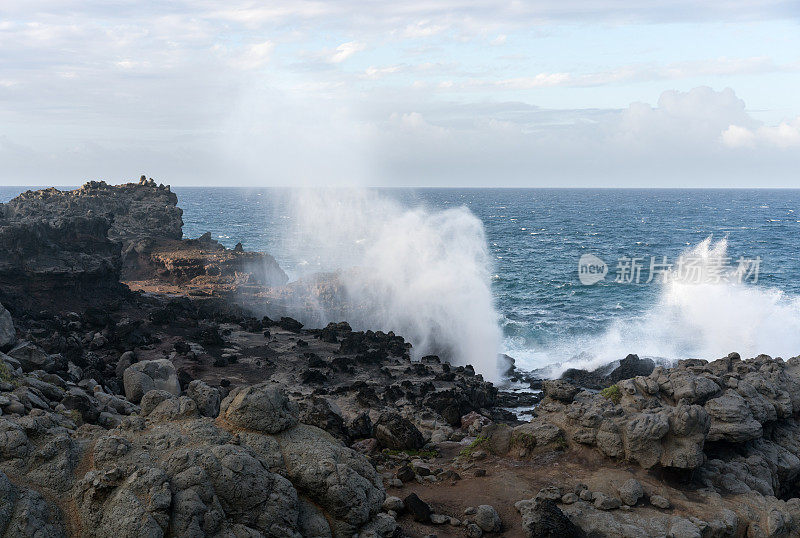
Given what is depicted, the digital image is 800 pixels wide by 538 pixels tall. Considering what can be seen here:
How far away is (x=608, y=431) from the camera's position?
56.0 ft

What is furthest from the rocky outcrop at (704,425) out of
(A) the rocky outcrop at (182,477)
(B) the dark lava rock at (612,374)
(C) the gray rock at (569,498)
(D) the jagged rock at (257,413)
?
(B) the dark lava rock at (612,374)

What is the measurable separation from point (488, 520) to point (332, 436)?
13.0 feet

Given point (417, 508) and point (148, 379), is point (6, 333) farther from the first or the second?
point (417, 508)

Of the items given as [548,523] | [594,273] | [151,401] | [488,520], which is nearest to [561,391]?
[548,523]

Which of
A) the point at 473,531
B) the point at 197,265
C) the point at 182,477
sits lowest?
the point at 473,531

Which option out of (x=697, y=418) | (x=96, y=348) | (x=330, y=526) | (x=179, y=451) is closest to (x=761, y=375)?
(x=697, y=418)

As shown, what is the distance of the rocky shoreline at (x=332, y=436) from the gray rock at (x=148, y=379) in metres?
0.10

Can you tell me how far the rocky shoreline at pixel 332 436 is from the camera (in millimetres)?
10047

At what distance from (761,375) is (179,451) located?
19.3 metres

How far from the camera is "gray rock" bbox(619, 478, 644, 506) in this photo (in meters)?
14.6

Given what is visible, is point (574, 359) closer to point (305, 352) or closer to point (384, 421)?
point (305, 352)

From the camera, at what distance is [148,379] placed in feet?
67.2

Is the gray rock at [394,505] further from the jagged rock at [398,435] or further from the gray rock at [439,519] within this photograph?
the jagged rock at [398,435]

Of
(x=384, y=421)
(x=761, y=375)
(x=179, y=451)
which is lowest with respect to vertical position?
(x=384, y=421)
